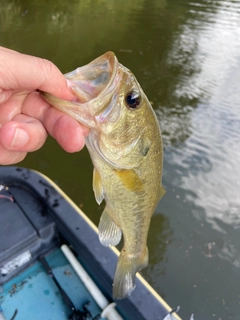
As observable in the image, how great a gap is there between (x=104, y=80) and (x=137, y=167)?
45 cm

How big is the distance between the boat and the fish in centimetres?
43

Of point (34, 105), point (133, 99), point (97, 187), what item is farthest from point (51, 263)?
point (133, 99)

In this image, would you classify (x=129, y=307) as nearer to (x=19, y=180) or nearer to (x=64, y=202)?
(x=64, y=202)

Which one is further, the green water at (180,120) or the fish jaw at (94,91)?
the green water at (180,120)

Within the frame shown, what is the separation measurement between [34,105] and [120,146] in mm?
461

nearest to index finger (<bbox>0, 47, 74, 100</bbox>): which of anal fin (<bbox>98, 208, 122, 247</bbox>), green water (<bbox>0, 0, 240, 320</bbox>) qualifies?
A: anal fin (<bbox>98, 208, 122, 247</bbox>)

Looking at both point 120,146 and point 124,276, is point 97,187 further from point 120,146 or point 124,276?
point 124,276

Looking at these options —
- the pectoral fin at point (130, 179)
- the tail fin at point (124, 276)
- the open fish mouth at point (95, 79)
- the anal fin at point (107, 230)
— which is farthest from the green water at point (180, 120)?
the open fish mouth at point (95, 79)

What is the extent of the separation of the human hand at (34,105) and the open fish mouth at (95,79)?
45 mm

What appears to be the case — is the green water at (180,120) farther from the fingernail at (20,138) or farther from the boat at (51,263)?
the fingernail at (20,138)

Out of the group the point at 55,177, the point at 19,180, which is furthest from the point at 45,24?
the point at 19,180

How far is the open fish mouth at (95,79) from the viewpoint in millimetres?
1294

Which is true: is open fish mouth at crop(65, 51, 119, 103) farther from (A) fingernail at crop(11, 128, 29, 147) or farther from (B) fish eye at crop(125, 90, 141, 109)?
(A) fingernail at crop(11, 128, 29, 147)

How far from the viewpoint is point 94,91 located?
1.31 m
